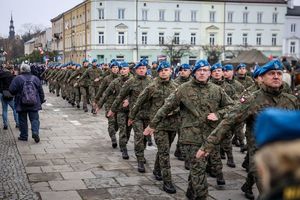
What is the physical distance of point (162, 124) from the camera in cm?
776

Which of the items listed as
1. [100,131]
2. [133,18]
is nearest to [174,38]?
[133,18]

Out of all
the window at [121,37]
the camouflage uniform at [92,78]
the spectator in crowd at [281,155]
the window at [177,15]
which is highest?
the window at [177,15]

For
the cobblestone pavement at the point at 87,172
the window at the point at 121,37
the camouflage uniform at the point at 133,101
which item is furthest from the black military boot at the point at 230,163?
the window at the point at 121,37

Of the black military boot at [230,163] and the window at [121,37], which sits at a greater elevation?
the window at [121,37]

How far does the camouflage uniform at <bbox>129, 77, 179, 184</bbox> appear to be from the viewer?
762cm

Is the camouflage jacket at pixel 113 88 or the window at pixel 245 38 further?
the window at pixel 245 38

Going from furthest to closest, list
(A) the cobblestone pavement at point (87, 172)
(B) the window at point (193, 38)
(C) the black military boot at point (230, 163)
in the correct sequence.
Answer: (B) the window at point (193, 38)
(C) the black military boot at point (230, 163)
(A) the cobblestone pavement at point (87, 172)

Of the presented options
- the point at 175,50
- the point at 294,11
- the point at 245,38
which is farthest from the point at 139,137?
the point at 294,11

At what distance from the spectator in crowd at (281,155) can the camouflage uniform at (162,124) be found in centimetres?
569

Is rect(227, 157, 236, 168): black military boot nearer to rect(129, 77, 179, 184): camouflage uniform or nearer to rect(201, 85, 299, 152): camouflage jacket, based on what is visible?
rect(129, 77, 179, 184): camouflage uniform

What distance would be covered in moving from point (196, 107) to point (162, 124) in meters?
1.30

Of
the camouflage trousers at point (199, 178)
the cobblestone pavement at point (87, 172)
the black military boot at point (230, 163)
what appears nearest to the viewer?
the camouflage trousers at point (199, 178)

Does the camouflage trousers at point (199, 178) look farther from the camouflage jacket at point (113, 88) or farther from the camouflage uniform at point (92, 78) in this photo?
the camouflage uniform at point (92, 78)

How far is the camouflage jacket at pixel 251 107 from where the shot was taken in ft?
17.5
